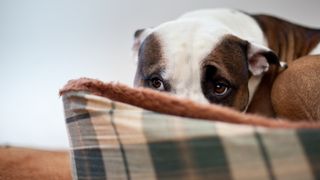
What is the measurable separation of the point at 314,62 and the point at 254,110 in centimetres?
24

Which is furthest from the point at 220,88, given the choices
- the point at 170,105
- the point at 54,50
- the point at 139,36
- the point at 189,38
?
the point at 54,50

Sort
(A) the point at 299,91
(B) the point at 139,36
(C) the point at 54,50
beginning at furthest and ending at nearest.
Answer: (C) the point at 54,50, (B) the point at 139,36, (A) the point at 299,91

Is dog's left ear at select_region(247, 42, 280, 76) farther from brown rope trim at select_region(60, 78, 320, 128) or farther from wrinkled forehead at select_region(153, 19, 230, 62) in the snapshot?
brown rope trim at select_region(60, 78, 320, 128)

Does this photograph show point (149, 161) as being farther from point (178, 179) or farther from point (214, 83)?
point (214, 83)

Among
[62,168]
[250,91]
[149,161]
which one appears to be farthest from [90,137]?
[62,168]

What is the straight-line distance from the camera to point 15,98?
6.34 ft

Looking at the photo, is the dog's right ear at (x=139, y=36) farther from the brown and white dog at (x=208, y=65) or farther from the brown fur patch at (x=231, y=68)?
the brown fur patch at (x=231, y=68)

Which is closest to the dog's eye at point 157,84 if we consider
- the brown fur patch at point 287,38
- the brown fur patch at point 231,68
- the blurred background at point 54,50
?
the brown fur patch at point 231,68

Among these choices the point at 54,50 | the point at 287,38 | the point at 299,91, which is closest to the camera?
the point at 299,91

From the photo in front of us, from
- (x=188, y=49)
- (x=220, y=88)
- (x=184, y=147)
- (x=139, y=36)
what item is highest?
(x=139, y=36)

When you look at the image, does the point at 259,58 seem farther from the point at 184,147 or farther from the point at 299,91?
the point at 184,147

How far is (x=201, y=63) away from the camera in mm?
1070

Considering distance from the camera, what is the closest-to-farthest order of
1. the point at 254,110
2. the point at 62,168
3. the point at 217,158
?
the point at 217,158 < the point at 254,110 < the point at 62,168

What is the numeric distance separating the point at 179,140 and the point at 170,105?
0.07 meters
